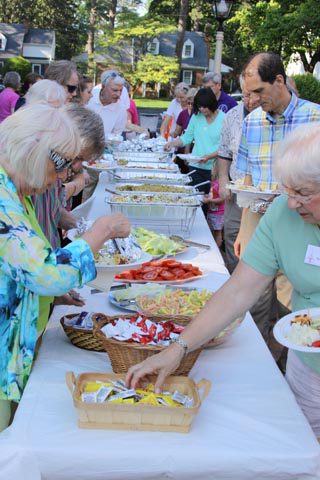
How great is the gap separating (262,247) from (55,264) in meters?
0.57

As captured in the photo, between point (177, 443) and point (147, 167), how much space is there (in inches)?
141

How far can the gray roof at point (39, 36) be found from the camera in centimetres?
4284

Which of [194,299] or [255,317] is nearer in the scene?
[194,299]

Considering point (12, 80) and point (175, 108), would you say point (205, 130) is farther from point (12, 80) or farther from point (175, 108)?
point (12, 80)

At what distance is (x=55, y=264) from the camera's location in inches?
55.9

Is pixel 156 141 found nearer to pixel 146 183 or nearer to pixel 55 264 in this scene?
pixel 146 183

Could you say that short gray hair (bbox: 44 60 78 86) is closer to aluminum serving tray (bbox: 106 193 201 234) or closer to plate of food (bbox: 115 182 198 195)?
plate of food (bbox: 115 182 198 195)

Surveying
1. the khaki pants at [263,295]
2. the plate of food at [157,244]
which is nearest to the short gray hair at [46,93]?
the plate of food at [157,244]

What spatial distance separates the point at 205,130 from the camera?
18.0 ft

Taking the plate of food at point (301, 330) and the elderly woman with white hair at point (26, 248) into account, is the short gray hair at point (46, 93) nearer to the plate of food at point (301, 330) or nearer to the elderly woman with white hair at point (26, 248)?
the elderly woman with white hair at point (26, 248)

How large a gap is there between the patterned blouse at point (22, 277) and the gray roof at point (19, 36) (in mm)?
43649

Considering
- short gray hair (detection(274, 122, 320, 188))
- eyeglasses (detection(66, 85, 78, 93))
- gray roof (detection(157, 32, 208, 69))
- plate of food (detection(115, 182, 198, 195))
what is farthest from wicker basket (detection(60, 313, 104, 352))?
gray roof (detection(157, 32, 208, 69))

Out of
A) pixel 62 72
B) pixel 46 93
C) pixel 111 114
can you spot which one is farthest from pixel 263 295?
pixel 111 114

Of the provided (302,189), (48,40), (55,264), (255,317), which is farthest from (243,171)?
(48,40)
